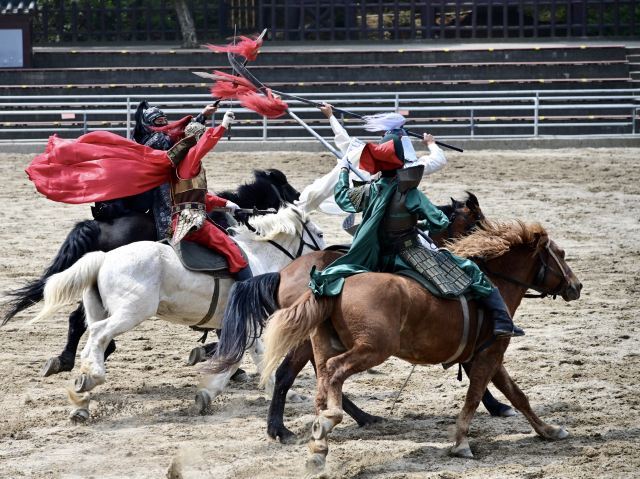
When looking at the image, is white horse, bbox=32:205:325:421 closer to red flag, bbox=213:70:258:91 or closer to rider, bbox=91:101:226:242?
rider, bbox=91:101:226:242

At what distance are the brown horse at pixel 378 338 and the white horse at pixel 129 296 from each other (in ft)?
4.48

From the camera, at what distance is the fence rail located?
2695 cm

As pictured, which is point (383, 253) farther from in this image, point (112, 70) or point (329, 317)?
point (112, 70)

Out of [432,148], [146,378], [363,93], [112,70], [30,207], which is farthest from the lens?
[112,70]

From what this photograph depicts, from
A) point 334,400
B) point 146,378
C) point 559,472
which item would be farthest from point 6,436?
point 559,472

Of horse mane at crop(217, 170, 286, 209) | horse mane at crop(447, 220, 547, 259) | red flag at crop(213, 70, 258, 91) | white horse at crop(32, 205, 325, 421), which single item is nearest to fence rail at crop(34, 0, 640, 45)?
horse mane at crop(217, 170, 286, 209)

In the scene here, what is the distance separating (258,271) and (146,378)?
1312 millimetres

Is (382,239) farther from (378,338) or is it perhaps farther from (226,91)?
(226,91)

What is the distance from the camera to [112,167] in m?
8.48

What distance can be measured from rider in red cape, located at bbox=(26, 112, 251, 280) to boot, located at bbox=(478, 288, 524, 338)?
6.68 ft

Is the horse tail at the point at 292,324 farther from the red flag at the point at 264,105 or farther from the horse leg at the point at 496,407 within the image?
the red flag at the point at 264,105

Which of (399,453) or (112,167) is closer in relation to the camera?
(399,453)

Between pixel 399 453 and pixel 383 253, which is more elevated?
pixel 383 253

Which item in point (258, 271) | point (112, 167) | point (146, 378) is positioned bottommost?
point (146, 378)
